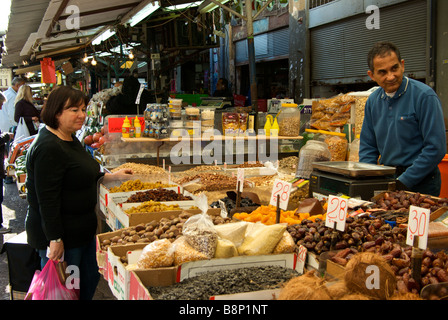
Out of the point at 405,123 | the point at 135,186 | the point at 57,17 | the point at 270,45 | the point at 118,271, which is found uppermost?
the point at 270,45

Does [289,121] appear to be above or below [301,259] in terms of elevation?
above

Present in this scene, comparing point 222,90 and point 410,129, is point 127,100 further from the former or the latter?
point 410,129

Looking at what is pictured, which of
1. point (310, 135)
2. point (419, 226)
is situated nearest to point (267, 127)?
point (310, 135)

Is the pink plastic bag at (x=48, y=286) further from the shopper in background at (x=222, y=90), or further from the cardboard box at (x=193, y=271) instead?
the shopper in background at (x=222, y=90)

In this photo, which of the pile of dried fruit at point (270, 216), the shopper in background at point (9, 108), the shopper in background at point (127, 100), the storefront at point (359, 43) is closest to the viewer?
the pile of dried fruit at point (270, 216)

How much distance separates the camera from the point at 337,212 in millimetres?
2053

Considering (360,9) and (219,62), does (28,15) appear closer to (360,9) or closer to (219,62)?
(360,9)

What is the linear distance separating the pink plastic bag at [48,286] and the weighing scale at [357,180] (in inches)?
73.9

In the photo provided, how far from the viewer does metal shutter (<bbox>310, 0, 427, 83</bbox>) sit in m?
6.84

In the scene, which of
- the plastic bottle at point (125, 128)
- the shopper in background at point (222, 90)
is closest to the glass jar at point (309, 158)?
the plastic bottle at point (125, 128)

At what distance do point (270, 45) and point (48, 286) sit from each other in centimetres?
1031

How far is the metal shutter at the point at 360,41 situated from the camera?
6.84 meters

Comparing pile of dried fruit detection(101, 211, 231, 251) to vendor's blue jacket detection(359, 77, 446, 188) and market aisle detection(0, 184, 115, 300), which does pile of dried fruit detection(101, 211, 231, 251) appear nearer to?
vendor's blue jacket detection(359, 77, 446, 188)
